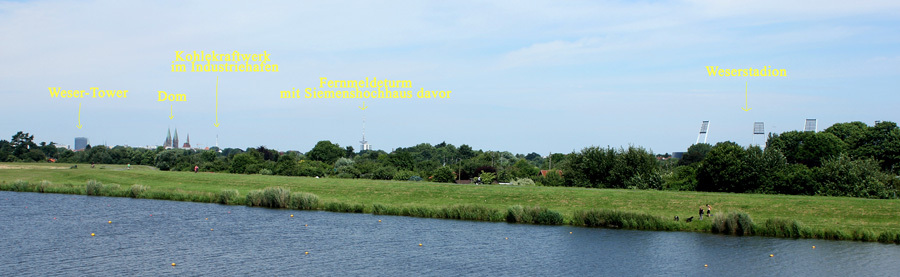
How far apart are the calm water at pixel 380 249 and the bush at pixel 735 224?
6.06 feet

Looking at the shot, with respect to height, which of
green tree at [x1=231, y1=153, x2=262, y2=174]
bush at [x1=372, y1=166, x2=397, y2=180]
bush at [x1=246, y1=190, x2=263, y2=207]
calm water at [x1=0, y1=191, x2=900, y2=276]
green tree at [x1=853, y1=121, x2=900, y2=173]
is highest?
green tree at [x1=853, y1=121, x2=900, y2=173]

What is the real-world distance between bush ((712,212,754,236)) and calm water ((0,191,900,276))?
1846mm

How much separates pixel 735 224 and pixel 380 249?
80.5ft

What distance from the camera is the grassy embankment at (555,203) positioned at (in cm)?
4656

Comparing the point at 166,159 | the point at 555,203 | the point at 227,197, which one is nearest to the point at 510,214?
the point at 555,203

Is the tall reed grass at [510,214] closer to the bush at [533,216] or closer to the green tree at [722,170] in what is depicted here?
the bush at [533,216]

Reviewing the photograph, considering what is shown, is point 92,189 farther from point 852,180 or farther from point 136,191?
point 852,180

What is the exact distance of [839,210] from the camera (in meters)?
52.2

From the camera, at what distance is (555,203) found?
62.2 meters

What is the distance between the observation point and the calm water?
3219 centimetres

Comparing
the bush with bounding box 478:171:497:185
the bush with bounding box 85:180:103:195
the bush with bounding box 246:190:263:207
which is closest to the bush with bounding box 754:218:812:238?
the bush with bounding box 246:190:263:207

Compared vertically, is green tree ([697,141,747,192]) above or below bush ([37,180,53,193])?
above

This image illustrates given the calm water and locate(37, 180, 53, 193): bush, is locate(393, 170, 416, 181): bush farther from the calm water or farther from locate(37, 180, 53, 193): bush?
the calm water

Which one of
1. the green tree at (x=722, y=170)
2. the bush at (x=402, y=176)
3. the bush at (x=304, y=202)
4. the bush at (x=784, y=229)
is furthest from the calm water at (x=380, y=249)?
the bush at (x=402, y=176)
